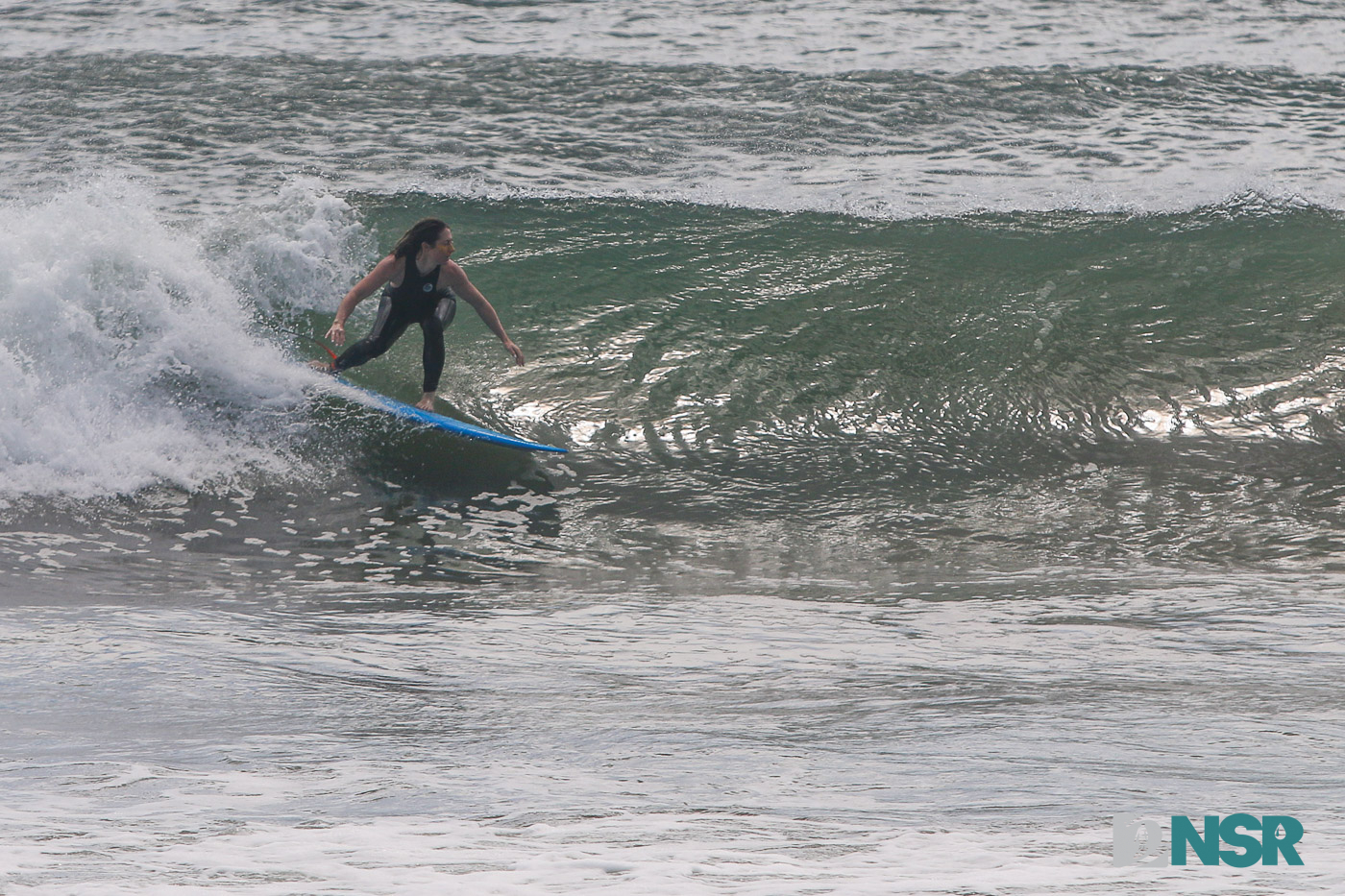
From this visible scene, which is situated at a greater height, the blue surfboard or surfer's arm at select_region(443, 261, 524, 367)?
surfer's arm at select_region(443, 261, 524, 367)

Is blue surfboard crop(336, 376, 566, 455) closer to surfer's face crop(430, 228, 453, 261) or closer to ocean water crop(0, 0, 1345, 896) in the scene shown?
ocean water crop(0, 0, 1345, 896)

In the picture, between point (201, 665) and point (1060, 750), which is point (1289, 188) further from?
point (201, 665)

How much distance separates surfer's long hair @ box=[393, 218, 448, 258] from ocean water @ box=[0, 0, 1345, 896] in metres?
1.05

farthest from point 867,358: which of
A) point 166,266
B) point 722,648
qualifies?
point 166,266

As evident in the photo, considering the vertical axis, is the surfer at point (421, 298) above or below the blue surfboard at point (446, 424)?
above

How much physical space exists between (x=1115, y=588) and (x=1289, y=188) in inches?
279

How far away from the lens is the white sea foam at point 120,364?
6.59m

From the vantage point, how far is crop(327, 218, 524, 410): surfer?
682 cm

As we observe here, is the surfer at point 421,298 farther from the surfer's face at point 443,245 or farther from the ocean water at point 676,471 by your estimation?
the ocean water at point 676,471

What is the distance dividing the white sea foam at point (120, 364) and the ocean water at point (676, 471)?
3 cm

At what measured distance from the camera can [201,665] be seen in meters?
4.55
